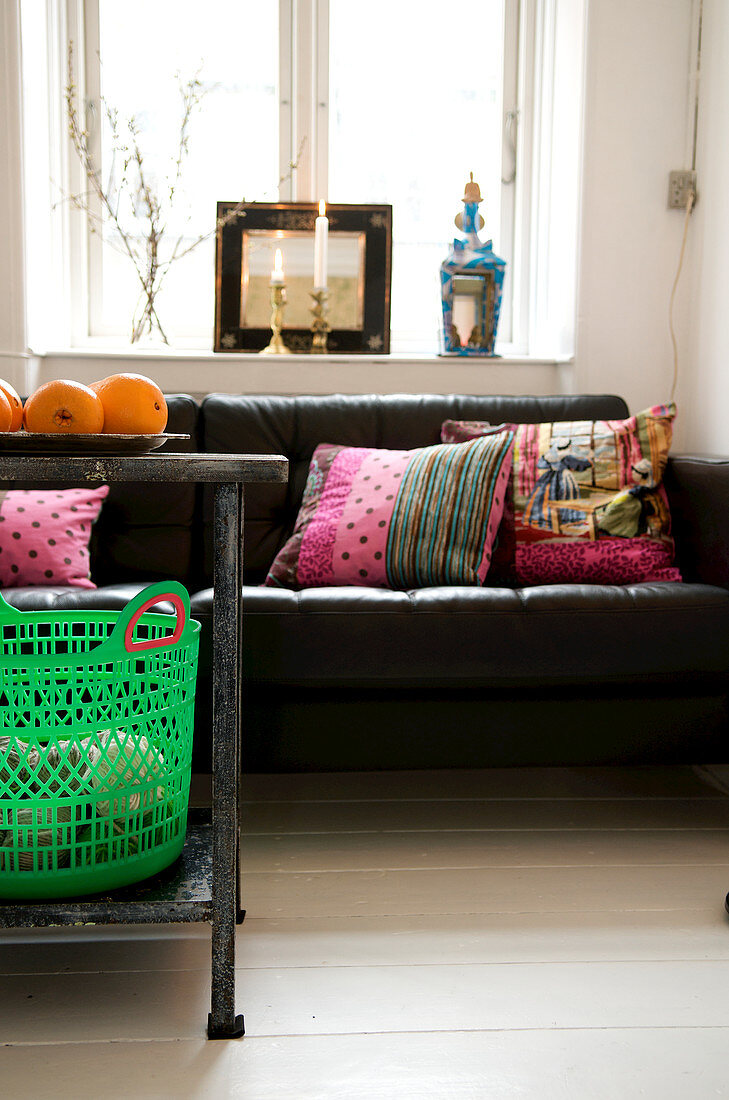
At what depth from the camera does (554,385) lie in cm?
287

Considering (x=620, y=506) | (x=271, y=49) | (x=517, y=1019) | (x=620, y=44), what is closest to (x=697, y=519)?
(x=620, y=506)

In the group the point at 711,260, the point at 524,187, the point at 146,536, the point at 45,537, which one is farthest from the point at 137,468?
the point at 524,187

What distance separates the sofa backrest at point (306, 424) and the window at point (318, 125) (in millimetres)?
577

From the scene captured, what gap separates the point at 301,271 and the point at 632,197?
0.95 meters

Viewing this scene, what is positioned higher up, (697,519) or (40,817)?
(697,519)

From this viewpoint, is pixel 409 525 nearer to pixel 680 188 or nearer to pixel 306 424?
pixel 306 424

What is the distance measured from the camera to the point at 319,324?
287cm

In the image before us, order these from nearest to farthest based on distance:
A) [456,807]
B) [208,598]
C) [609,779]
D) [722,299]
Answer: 1. [208,598]
2. [456,807]
3. [609,779]
4. [722,299]

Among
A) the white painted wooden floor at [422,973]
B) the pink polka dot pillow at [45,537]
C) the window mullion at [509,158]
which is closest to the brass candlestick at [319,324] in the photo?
the window mullion at [509,158]

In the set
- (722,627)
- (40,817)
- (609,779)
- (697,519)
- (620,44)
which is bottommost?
(609,779)

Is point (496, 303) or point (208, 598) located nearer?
point (208, 598)

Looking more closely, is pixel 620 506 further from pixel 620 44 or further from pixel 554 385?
pixel 620 44

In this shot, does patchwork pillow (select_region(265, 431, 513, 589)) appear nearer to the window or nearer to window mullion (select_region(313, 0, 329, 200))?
the window

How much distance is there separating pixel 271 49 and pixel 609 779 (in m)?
2.31
